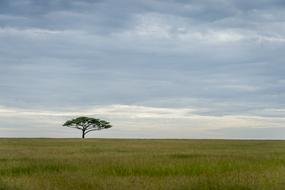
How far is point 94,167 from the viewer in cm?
2036

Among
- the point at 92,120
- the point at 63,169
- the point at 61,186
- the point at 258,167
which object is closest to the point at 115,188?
the point at 61,186

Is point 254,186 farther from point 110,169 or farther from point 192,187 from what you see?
point 110,169

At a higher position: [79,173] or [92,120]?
[92,120]

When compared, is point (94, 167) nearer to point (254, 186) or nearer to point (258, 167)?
point (258, 167)

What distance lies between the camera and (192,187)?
45.6 feet

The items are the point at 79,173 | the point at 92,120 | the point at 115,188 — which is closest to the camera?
the point at 115,188

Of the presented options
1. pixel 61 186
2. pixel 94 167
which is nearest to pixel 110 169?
pixel 94 167

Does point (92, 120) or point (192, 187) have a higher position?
point (92, 120)

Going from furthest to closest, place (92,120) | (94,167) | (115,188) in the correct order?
(92,120), (94,167), (115,188)

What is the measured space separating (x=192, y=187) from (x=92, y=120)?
252 feet

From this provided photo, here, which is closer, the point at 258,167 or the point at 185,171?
the point at 185,171

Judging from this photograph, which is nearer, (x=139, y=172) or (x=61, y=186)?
(x=61, y=186)

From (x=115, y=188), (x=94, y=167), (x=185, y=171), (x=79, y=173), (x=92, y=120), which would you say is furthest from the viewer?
(x=92, y=120)

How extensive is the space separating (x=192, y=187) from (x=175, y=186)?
0.52 m
